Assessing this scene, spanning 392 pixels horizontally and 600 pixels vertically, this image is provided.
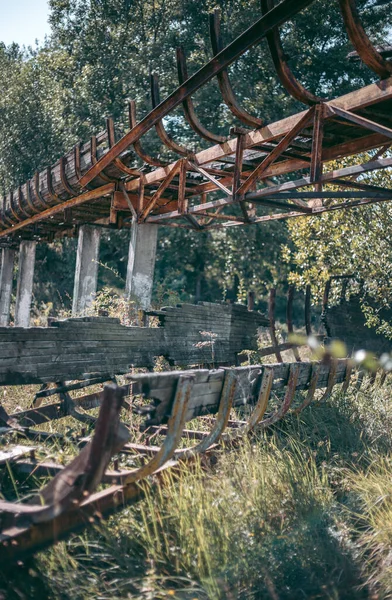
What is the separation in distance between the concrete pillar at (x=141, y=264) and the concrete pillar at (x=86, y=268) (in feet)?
6.69

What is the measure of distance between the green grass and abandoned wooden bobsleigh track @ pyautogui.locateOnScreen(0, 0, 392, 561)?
0.78 feet

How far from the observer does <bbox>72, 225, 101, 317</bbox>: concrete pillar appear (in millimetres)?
11647

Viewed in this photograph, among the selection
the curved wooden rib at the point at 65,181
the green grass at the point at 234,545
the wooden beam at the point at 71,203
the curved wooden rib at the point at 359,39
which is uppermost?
the curved wooden rib at the point at 359,39

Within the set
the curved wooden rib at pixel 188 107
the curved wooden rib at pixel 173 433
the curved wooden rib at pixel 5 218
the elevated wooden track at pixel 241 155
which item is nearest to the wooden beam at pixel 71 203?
the elevated wooden track at pixel 241 155

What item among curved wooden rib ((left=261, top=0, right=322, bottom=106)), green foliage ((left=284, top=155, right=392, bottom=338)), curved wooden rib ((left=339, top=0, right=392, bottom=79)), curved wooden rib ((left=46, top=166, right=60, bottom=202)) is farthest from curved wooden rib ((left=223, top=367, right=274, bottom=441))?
curved wooden rib ((left=46, top=166, right=60, bottom=202))

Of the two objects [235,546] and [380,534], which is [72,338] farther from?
[380,534]

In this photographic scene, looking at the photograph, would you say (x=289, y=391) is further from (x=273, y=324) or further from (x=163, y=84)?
(x=163, y=84)

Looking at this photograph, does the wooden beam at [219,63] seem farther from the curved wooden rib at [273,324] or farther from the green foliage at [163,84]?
the green foliage at [163,84]

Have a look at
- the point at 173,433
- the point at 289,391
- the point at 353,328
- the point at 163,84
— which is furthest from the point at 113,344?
the point at 163,84

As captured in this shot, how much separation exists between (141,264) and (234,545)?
6.72 metres

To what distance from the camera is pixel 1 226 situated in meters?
15.2

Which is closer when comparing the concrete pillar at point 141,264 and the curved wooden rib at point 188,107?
the curved wooden rib at point 188,107

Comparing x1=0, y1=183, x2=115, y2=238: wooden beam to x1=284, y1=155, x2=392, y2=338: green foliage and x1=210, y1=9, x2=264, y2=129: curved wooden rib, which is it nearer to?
x1=284, y1=155, x2=392, y2=338: green foliage

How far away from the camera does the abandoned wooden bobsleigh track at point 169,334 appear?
10.2 feet
